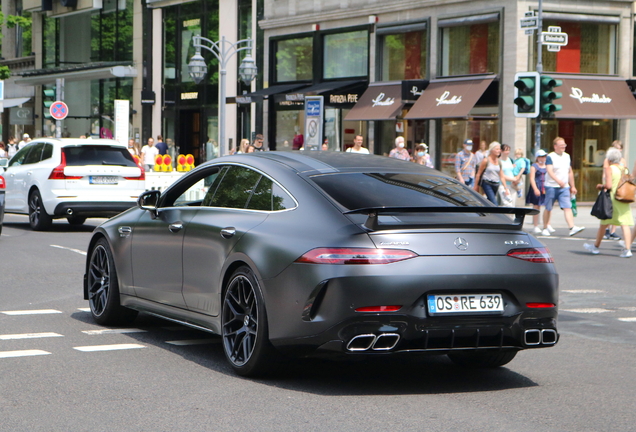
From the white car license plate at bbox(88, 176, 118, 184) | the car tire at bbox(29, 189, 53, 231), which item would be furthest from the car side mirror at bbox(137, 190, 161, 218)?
the car tire at bbox(29, 189, 53, 231)

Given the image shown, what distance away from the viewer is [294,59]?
38219 mm

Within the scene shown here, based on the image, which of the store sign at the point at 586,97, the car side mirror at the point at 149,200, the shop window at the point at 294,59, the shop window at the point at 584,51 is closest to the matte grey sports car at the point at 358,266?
the car side mirror at the point at 149,200

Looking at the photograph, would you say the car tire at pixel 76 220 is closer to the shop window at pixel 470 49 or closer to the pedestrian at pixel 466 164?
the pedestrian at pixel 466 164

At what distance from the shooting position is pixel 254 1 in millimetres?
40250

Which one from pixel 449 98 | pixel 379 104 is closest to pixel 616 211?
pixel 449 98

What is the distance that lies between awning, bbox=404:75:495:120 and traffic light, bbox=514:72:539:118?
844 cm

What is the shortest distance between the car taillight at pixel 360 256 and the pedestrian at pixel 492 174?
572 inches

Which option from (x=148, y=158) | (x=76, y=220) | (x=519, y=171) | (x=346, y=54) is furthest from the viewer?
(x=346, y=54)

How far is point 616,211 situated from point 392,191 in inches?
413

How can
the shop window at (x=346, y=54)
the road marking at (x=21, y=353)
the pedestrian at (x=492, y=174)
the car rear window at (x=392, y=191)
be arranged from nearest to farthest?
the car rear window at (x=392, y=191) → the road marking at (x=21, y=353) → the pedestrian at (x=492, y=174) → the shop window at (x=346, y=54)

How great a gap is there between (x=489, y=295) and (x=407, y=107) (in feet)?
86.2

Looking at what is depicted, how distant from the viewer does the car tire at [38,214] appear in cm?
1888

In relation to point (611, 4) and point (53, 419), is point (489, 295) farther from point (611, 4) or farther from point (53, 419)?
point (611, 4)

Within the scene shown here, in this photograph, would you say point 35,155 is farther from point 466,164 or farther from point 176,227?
point 176,227
